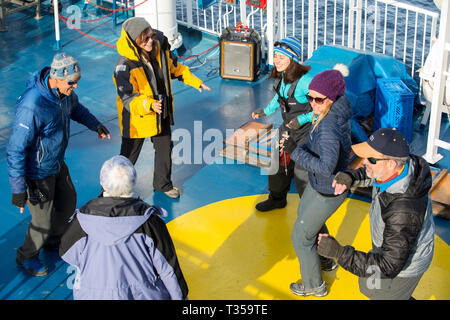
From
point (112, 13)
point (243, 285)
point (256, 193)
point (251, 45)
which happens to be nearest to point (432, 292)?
point (243, 285)

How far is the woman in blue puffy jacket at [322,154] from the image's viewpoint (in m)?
4.43

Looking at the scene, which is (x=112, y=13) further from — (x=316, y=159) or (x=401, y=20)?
(x=316, y=159)

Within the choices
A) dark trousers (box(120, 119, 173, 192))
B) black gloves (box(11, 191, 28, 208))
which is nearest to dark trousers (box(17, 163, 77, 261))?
black gloves (box(11, 191, 28, 208))

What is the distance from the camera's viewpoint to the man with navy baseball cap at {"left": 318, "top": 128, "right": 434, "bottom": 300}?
3.55 m

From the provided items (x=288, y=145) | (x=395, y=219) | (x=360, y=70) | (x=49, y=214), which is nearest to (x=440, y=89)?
(x=360, y=70)

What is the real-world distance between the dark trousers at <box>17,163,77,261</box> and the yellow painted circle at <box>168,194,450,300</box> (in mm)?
1124

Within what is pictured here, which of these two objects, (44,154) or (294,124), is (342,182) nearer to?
(294,124)

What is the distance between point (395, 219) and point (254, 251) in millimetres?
2348

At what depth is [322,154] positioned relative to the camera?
14.6 feet

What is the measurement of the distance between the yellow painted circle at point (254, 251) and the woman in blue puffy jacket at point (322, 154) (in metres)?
0.64

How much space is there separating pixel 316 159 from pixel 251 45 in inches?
200

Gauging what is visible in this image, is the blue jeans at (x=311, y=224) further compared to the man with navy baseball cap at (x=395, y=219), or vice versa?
the blue jeans at (x=311, y=224)

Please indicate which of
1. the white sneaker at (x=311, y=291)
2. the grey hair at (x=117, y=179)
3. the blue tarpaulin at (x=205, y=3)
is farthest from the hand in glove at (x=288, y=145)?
the blue tarpaulin at (x=205, y=3)

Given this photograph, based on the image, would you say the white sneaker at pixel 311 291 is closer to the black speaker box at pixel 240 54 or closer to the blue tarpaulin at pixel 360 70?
the blue tarpaulin at pixel 360 70
